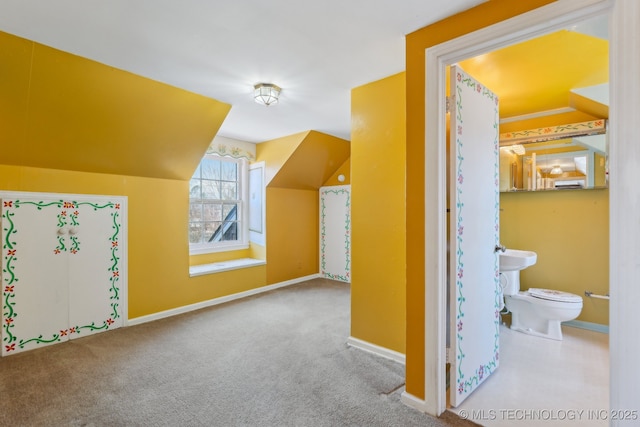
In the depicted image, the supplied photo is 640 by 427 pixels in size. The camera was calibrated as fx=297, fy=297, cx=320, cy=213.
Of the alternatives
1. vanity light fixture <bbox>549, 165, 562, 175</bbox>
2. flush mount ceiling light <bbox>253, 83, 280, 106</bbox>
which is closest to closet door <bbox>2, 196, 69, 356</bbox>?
flush mount ceiling light <bbox>253, 83, 280, 106</bbox>

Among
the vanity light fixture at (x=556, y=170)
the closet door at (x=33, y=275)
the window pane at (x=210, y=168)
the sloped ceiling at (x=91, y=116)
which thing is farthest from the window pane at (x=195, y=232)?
the vanity light fixture at (x=556, y=170)

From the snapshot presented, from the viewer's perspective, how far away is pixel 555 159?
3.00m

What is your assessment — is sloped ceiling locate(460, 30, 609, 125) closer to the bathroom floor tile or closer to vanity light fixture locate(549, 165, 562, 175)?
vanity light fixture locate(549, 165, 562, 175)

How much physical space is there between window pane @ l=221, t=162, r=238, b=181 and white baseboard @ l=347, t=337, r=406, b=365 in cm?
312

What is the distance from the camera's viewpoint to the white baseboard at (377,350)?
2.31 metres

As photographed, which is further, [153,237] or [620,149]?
[153,237]

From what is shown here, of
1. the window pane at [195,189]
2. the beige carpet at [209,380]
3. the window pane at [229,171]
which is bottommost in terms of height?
the beige carpet at [209,380]

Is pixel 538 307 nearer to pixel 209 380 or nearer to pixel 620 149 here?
pixel 620 149

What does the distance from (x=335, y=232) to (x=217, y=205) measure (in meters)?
1.97

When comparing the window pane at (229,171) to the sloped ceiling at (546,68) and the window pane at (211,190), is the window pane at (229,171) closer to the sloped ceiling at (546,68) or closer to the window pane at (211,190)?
the window pane at (211,190)

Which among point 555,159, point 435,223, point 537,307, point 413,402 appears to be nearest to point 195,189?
point 435,223

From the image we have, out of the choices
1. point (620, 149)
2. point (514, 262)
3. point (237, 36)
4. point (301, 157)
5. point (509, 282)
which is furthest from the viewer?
point (301, 157)

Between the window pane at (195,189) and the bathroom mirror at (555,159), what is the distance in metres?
3.86

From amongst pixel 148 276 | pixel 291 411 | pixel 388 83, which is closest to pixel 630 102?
pixel 388 83
